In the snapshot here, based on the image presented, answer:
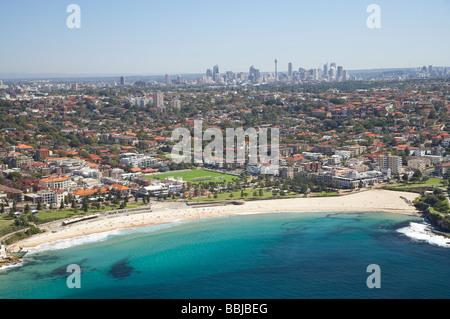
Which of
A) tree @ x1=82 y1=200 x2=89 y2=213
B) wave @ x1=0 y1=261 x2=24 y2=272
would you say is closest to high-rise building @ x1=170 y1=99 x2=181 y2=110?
tree @ x1=82 y1=200 x2=89 y2=213

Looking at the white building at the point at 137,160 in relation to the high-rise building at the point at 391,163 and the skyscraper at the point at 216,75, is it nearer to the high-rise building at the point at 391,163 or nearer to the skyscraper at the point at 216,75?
the high-rise building at the point at 391,163

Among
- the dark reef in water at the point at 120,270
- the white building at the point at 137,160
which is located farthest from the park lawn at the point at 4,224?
the white building at the point at 137,160

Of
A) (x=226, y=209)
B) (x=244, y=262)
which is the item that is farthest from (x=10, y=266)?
(x=226, y=209)

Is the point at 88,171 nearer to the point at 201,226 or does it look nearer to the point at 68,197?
the point at 68,197

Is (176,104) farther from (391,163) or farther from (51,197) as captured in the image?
(51,197)

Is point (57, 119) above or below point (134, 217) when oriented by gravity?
above

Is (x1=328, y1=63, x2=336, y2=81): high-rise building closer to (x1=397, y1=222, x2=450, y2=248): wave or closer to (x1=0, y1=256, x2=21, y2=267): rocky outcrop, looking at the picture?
(x1=397, y1=222, x2=450, y2=248): wave

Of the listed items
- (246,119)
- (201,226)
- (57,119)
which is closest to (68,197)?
(201,226)
